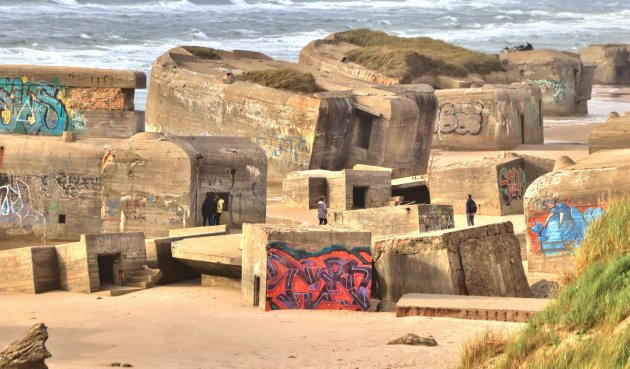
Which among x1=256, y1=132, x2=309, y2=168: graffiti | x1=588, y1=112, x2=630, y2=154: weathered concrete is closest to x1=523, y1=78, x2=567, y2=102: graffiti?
x1=256, y1=132, x2=309, y2=168: graffiti

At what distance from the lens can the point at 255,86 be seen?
94.9 feet

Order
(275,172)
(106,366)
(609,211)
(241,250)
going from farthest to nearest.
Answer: (275,172)
(241,250)
(106,366)
(609,211)

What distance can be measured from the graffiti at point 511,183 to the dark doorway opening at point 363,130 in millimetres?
5857

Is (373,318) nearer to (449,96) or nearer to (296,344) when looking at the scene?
(296,344)

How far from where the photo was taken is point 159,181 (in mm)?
20312

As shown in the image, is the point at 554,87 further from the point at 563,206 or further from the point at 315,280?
the point at 315,280

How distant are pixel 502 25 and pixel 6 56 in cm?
4114

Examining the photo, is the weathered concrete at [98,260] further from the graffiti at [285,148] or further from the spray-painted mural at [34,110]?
the graffiti at [285,148]

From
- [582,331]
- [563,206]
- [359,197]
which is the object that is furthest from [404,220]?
[582,331]

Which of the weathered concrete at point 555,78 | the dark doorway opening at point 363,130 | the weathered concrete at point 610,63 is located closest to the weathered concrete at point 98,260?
the dark doorway opening at point 363,130

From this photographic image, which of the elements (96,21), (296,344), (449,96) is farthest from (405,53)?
(96,21)

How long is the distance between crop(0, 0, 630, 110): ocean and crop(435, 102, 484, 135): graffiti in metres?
11.8

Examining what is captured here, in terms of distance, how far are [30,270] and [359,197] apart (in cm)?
883

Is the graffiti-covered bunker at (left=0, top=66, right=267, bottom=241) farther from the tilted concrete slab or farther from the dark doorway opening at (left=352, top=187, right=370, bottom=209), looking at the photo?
the dark doorway opening at (left=352, top=187, right=370, bottom=209)
